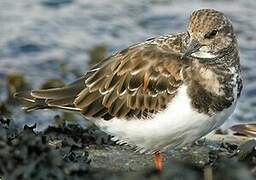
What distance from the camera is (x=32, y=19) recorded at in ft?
23.9

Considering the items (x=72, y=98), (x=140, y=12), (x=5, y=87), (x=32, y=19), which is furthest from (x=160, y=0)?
(x=72, y=98)

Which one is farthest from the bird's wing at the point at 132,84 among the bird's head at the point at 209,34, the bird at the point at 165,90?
the bird's head at the point at 209,34

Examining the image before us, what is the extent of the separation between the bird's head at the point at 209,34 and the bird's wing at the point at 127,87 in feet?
0.36

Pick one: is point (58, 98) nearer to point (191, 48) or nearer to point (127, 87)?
point (127, 87)

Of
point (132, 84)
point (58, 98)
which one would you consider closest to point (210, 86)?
point (132, 84)

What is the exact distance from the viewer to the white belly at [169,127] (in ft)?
12.1

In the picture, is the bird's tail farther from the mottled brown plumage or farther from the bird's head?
the bird's head

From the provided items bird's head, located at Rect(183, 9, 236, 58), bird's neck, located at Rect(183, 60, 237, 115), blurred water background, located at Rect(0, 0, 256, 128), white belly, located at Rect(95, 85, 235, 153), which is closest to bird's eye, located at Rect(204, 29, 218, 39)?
bird's head, located at Rect(183, 9, 236, 58)

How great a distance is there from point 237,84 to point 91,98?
730 mm

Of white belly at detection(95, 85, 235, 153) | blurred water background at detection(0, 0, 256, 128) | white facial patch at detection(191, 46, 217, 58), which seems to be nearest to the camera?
white belly at detection(95, 85, 235, 153)

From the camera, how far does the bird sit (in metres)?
3.73

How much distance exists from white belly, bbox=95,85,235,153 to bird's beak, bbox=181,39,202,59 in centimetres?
15

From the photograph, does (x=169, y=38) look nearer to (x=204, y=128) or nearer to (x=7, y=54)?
(x=204, y=128)

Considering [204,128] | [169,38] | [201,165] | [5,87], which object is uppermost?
[169,38]
